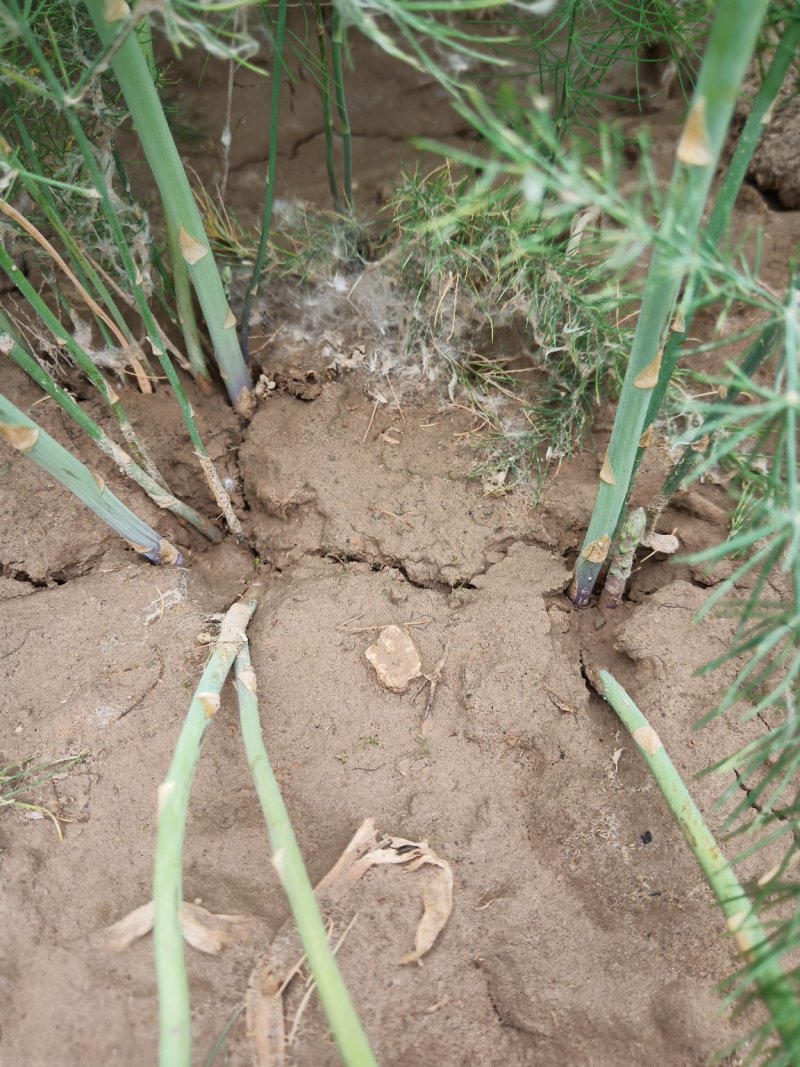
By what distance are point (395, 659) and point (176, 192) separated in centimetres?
72

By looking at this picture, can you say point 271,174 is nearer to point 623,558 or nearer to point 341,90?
point 341,90

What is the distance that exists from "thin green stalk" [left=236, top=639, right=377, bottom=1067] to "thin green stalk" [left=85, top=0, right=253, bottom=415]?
2.15 feet

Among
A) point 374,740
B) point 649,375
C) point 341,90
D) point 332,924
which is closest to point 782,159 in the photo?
point 341,90

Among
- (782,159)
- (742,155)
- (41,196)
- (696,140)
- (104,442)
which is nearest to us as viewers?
(696,140)

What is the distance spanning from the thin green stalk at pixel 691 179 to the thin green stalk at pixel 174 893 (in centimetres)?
63

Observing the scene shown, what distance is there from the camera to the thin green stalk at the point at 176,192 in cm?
100

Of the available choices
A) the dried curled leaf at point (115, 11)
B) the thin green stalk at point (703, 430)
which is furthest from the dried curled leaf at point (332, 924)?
the dried curled leaf at point (115, 11)

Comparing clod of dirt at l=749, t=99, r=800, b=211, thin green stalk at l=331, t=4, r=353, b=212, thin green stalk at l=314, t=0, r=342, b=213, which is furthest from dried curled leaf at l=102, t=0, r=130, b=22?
clod of dirt at l=749, t=99, r=800, b=211

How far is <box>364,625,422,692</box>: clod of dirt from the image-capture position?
1.19m

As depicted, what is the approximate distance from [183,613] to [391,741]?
37cm

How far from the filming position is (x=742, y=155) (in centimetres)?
87

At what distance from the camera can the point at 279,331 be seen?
1.53 metres

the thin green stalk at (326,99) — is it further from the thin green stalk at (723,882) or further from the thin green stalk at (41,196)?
the thin green stalk at (723,882)

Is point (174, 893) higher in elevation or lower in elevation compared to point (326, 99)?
lower
